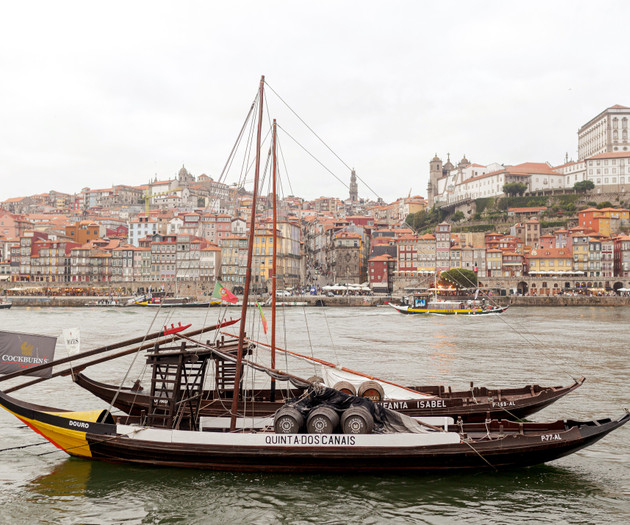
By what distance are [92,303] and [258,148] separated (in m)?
77.5

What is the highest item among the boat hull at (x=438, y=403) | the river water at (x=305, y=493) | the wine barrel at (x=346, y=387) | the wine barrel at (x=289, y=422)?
the wine barrel at (x=346, y=387)

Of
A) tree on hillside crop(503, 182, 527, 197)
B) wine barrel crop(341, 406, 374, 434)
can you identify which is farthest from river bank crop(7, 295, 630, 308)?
wine barrel crop(341, 406, 374, 434)

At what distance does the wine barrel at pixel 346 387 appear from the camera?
12.6 m

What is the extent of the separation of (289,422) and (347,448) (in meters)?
1.08

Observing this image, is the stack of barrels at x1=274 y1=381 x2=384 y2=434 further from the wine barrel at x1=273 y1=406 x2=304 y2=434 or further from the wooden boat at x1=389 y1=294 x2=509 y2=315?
the wooden boat at x1=389 y1=294 x2=509 y2=315

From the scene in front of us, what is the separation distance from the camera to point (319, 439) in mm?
10297

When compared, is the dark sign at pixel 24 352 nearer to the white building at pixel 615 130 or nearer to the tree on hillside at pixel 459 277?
the tree on hillside at pixel 459 277

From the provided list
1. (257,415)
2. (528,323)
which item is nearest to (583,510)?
(257,415)

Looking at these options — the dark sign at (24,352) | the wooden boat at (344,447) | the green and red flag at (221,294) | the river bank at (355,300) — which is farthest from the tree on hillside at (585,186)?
the dark sign at (24,352)

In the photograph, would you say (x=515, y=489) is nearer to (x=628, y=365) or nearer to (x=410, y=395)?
(x=410, y=395)

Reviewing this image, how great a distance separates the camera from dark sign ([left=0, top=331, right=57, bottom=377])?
456 inches

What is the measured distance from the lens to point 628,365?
24391 millimetres

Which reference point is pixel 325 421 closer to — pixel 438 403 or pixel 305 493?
pixel 305 493

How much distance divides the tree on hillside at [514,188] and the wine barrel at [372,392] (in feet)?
338
